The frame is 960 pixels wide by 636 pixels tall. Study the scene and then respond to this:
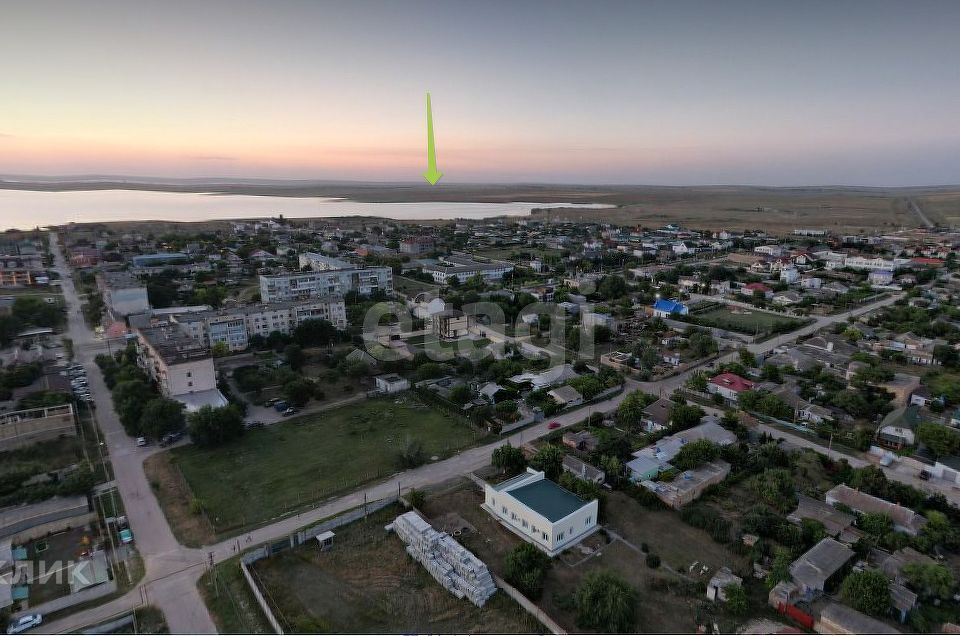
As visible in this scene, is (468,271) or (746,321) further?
(468,271)

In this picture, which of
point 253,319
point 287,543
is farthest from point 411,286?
point 287,543

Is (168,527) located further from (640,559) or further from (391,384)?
(640,559)

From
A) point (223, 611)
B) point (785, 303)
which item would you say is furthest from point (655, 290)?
point (223, 611)

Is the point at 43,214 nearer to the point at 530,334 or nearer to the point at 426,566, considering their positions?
the point at 530,334

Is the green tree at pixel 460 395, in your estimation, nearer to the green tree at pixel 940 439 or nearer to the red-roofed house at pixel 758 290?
the green tree at pixel 940 439

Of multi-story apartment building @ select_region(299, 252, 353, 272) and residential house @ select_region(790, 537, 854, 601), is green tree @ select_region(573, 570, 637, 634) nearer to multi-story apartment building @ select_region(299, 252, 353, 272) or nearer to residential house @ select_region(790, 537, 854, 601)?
residential house @ select_region(790, 537, 854, 601)

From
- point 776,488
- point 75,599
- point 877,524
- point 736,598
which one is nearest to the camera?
point 736,598
